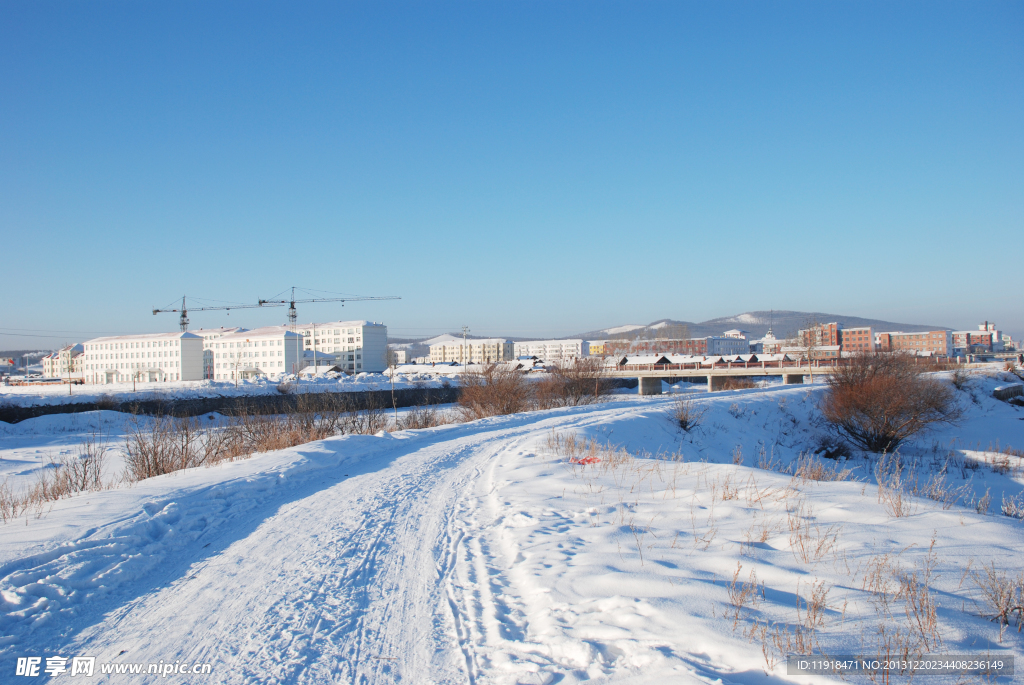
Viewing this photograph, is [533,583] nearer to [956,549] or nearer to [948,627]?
[948,627]

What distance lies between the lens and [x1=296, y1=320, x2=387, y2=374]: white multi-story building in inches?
5832

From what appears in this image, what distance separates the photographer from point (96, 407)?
44062 millimetres

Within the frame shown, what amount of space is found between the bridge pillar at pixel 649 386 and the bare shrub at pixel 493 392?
128 ft

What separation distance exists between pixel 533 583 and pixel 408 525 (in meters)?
2.88

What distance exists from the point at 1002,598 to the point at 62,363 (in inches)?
6481

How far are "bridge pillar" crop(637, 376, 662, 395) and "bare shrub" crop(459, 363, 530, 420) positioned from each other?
1537 inches

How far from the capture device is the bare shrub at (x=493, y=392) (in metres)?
32.3

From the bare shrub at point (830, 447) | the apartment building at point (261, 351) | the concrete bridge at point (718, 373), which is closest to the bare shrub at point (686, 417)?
the bare shrub at point (830, 447)

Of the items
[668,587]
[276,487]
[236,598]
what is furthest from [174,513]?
[668,587]

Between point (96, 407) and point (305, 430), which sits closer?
point (305, 430)

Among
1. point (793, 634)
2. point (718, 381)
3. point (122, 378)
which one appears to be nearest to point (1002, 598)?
point (793, 634)

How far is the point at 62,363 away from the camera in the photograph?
131 m

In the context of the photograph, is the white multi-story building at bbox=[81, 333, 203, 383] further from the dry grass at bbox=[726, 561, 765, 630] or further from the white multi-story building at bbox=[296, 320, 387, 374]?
the dry grass at bbox=[726, 561, 765, 630]

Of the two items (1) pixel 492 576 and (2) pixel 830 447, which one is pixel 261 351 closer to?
(2) pixel 830 447
